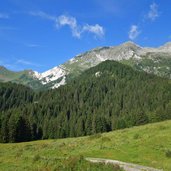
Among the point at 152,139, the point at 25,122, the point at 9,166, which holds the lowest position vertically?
the point at 9,166

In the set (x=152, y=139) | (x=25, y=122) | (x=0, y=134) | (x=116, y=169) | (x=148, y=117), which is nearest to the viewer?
(x=116, y=169)

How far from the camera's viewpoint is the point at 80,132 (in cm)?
14588

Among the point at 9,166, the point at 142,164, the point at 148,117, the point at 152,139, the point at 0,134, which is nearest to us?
the point at 142,164

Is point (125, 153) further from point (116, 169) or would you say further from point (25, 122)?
point (25, 122)

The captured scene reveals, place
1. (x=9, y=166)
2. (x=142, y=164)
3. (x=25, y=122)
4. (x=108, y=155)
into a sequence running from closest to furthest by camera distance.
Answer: (x=142, y=164) < (x=9, y=166) < (x=108, y=155) < (x=25, y=122)

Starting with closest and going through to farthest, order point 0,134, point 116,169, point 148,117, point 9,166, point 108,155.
Result: point 116,169
point 9,166
point 108,155
point 0,134
point 148,117

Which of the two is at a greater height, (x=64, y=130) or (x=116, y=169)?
(x=64, y=130)

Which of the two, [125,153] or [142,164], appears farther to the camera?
[125,153]

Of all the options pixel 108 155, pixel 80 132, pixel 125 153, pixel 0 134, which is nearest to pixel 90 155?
pixel 108 155

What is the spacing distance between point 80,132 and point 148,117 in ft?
121

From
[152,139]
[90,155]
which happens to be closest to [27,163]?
[90,155]

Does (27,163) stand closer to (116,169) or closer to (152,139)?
(116,169)

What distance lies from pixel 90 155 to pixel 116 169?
9520 mm

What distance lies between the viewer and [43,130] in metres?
150
